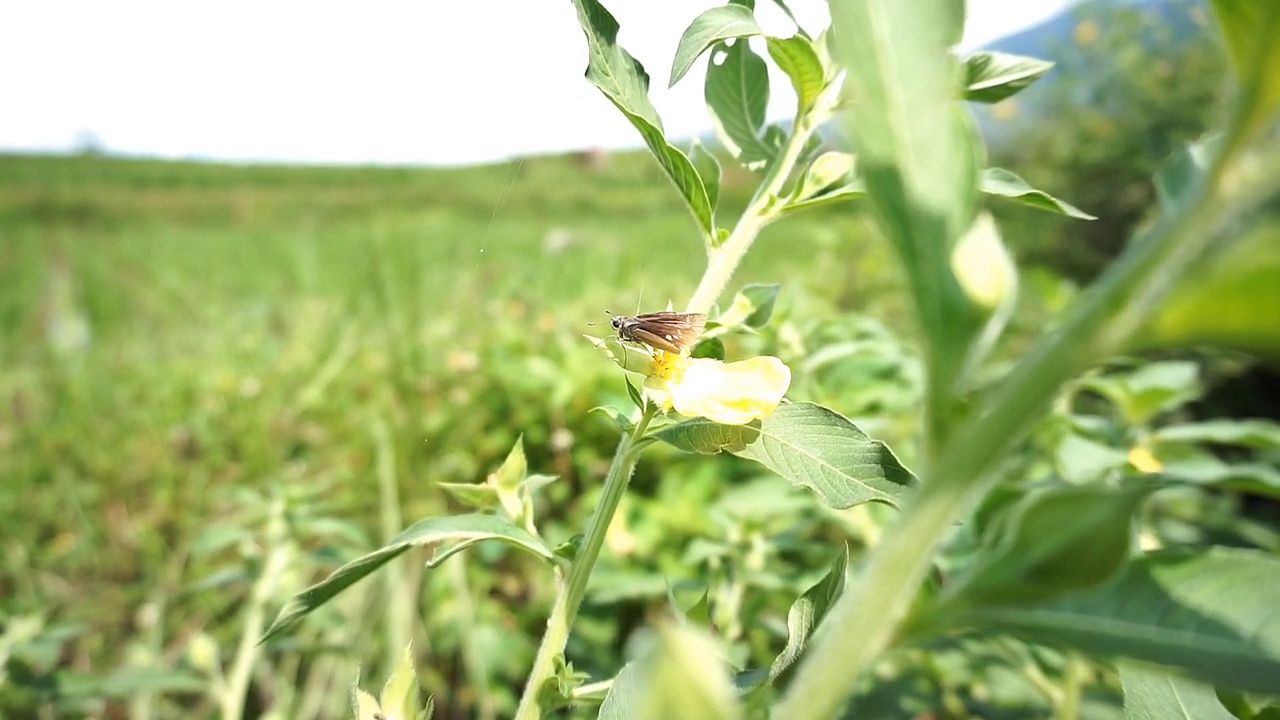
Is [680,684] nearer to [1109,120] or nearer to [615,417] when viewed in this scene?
[615,417]

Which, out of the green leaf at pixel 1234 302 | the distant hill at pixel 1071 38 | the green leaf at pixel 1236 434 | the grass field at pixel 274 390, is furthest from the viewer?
the distant hill at pixel 1071 38

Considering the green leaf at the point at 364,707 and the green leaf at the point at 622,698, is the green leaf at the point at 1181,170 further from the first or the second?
the green leaf at the point at 364,707

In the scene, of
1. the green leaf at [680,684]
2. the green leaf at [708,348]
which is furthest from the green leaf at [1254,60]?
the green leaf at [708,348]

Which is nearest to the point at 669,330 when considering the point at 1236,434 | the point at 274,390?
the point at 1236,434

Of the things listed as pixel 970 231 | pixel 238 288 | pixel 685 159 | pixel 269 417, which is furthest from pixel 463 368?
pixel 238 288

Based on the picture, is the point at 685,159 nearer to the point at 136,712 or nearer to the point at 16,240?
the point at 136,712

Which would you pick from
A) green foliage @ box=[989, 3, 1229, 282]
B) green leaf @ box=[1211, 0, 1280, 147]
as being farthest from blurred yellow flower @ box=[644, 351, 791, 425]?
green foliage @ box=[989, 3, 1229, 282]
